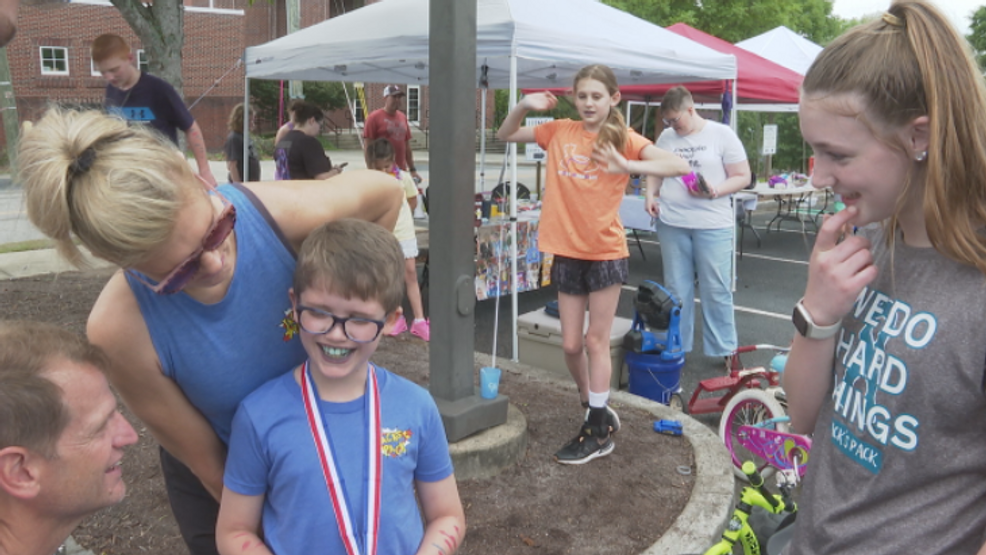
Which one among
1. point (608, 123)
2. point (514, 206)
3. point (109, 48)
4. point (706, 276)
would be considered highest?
point (109, 48)

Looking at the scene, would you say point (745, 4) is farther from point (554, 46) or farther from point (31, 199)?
point (31, 199)

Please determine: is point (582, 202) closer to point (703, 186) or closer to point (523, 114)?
point (523, 114)

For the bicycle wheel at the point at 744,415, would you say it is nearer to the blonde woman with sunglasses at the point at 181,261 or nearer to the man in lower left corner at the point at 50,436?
the blonde woman with sunglasses at the point at 181,261

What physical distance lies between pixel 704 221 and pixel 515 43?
1924 millimetres

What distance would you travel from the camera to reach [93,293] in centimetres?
763

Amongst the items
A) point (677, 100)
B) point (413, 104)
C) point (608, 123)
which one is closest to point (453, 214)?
point (608, 123)

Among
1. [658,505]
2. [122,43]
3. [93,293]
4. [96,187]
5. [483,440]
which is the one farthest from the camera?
[93,293]

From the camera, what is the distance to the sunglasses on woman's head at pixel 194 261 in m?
1.43

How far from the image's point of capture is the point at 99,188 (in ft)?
4.19

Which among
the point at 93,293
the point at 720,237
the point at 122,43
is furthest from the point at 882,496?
the point at 93,293

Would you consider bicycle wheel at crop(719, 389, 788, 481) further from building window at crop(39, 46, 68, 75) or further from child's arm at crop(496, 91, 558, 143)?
building window at crop(39, 46, 68, 75)

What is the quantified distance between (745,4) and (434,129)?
25.7 meters

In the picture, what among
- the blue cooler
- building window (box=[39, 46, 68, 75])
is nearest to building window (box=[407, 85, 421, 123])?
building window (box=[39, 46, 68, 75])

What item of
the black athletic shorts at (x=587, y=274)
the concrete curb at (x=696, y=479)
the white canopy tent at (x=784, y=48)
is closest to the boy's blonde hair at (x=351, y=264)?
the concrete curb at (x=696, y=479)
